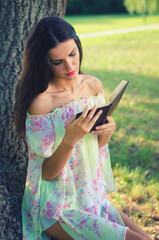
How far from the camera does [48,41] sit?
1.73 m

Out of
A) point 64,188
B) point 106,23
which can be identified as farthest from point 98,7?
point 64,188

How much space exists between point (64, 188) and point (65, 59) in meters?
0.71

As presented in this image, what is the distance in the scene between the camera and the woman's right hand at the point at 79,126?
161cm

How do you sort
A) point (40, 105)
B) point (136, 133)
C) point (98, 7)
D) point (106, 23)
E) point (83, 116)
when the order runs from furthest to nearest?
point (98, 7) → point (106, 23) → point (136, 133) → point (40, 105) → point (83, 116)

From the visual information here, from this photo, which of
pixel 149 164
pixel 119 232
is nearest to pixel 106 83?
pixel 149 164

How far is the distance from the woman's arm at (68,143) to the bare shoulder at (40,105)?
0.23 meters

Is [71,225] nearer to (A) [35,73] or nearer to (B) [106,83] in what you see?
(A) [35,73]

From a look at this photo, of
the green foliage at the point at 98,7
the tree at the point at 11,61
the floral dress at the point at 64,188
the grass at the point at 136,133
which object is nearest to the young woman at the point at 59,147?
the floral dress at the point at 64,188

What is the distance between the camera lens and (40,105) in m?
1.83

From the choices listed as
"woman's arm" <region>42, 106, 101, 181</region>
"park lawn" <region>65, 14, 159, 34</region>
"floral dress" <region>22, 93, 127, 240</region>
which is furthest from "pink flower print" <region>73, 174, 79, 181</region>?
"park lawn" <region>65, 14, 159, 34</region>

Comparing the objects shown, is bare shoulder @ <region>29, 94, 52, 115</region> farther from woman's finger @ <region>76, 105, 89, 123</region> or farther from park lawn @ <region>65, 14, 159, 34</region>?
park lawn @ <region>65, 14, 159, 34</region>

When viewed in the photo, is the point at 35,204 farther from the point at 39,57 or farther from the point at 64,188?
the point at 39,57

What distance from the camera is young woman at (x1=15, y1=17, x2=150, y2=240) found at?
5.55 ft

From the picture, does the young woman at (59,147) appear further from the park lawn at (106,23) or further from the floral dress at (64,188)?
the park lawn at (106,23)
